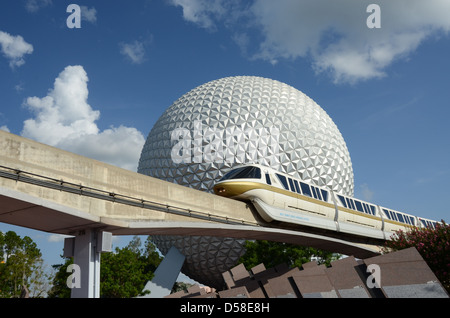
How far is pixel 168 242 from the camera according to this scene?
36.3 meters

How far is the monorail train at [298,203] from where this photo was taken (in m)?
21.7

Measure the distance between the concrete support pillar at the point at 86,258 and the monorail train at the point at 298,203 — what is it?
9049mm

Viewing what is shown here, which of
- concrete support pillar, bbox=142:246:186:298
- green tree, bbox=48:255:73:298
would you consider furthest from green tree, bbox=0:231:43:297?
concrete support pillar, bbox=142:246:186:298

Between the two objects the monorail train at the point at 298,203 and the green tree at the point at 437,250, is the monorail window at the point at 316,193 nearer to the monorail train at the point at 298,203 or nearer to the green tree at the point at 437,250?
the monorail train at the point at 298,203

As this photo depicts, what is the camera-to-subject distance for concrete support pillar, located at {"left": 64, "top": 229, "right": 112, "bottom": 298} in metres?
13.3

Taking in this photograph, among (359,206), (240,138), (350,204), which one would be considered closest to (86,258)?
(240,138)

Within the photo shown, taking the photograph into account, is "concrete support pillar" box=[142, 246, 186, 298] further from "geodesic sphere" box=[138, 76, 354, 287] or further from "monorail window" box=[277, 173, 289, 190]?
"monorail window" box=[277, 173, 289, 190]

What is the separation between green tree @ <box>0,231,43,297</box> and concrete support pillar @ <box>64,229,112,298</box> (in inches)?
994

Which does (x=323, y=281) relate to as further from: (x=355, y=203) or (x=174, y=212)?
(x=355, y=203)
